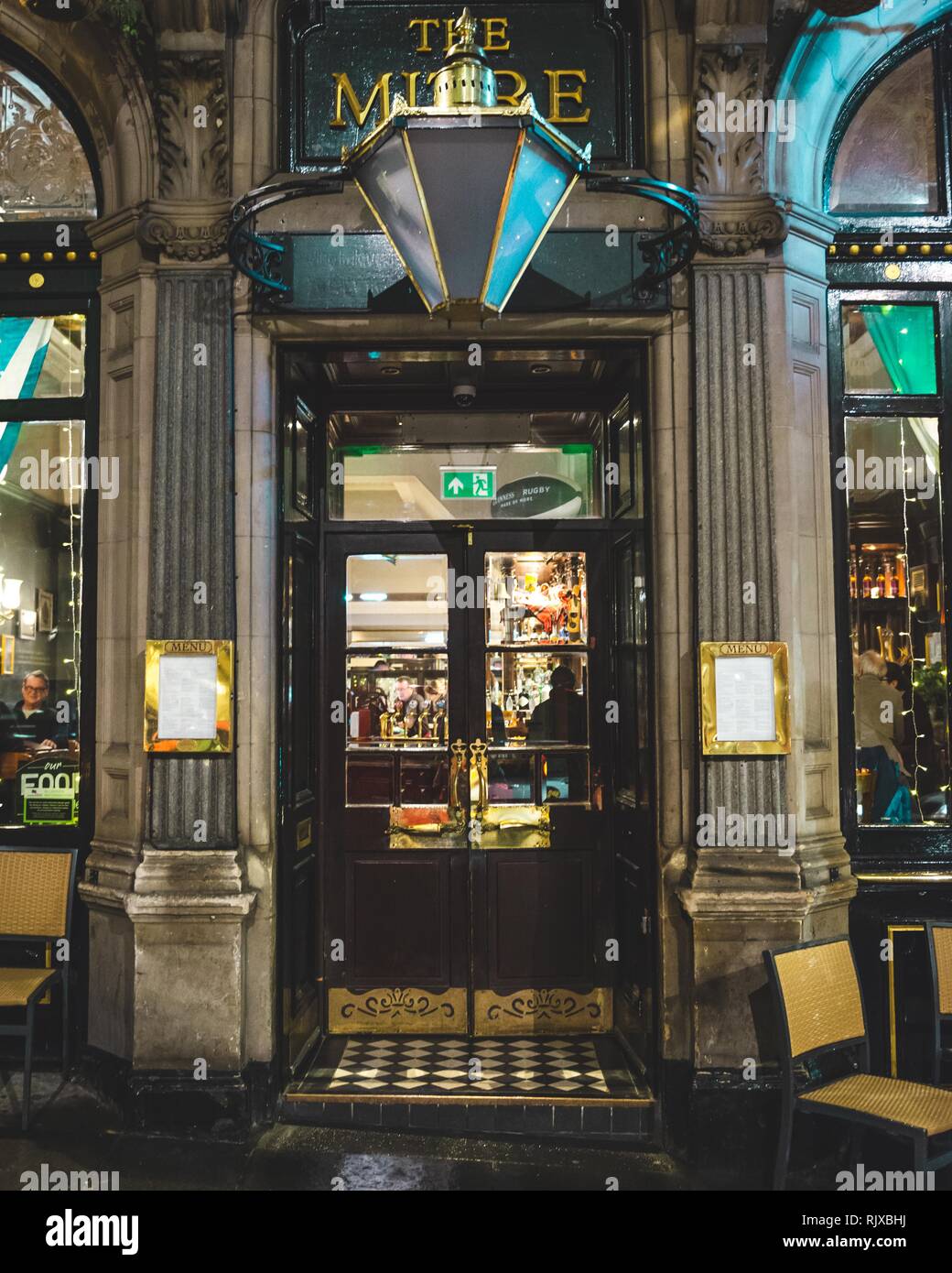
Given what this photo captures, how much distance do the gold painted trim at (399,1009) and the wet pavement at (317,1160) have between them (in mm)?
1027

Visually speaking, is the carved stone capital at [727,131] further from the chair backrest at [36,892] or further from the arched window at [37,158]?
the chair backrest at [36,892]

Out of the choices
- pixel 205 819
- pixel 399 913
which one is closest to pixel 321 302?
pixel 205 819

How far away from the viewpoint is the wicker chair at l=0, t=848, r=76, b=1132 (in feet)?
17.6

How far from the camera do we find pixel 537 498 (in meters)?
6.36

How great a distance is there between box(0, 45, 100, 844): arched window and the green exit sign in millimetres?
2029

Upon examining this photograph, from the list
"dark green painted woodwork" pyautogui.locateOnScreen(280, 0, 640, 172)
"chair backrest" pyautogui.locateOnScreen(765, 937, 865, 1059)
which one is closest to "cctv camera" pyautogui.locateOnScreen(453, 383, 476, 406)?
"dark green painted woodwork" pyautogui.locateOnScreen(280, 0, 640, 172)

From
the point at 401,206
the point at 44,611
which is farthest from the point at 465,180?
the point at 44,611

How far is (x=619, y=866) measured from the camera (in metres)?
6.02

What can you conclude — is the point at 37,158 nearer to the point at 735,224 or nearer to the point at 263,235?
the point at 263,235

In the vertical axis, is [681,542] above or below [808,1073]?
above

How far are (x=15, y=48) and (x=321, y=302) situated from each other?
7.88ft

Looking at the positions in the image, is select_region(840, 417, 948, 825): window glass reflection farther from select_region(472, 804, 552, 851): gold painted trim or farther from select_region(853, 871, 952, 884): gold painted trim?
select_region(472, 804, 552, 851): gold painted trim

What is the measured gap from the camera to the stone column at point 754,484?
200 inches
